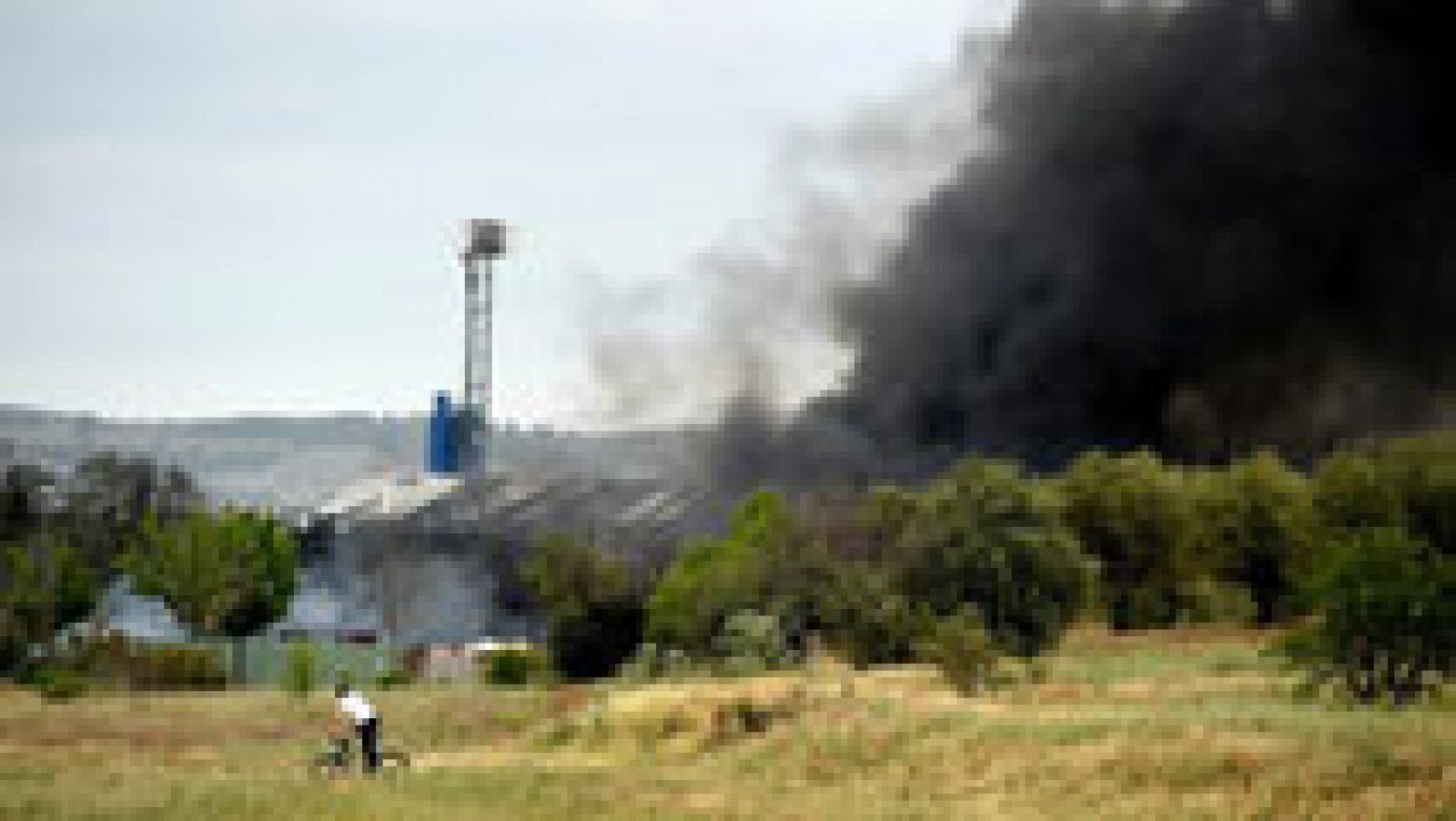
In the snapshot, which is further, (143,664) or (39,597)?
(39,597)

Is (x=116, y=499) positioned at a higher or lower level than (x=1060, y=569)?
higher

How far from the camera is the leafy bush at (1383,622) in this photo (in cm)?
3975

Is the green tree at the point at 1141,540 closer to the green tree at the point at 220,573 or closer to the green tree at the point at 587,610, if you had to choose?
the green tree at the point at 587,610

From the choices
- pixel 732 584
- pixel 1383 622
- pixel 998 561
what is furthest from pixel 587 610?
pixel 1383 622

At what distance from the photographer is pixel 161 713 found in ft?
209

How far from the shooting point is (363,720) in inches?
1518

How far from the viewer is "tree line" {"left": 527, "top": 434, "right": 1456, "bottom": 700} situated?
1636 inches

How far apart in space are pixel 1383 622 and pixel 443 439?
10857 cm

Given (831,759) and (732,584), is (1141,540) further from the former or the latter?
(831,759)

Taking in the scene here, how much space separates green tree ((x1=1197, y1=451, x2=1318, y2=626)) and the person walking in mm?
61601

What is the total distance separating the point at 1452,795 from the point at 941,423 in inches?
3625

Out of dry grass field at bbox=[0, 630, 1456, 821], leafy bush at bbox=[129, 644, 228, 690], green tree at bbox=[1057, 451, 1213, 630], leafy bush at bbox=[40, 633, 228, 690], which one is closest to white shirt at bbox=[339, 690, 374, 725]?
dry grass field at bbox=[0, 630, 1456, 821]

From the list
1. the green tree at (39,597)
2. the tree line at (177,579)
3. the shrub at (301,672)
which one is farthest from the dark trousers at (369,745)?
the green tree at (39,597)

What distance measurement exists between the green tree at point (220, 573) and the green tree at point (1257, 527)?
39.2 m
